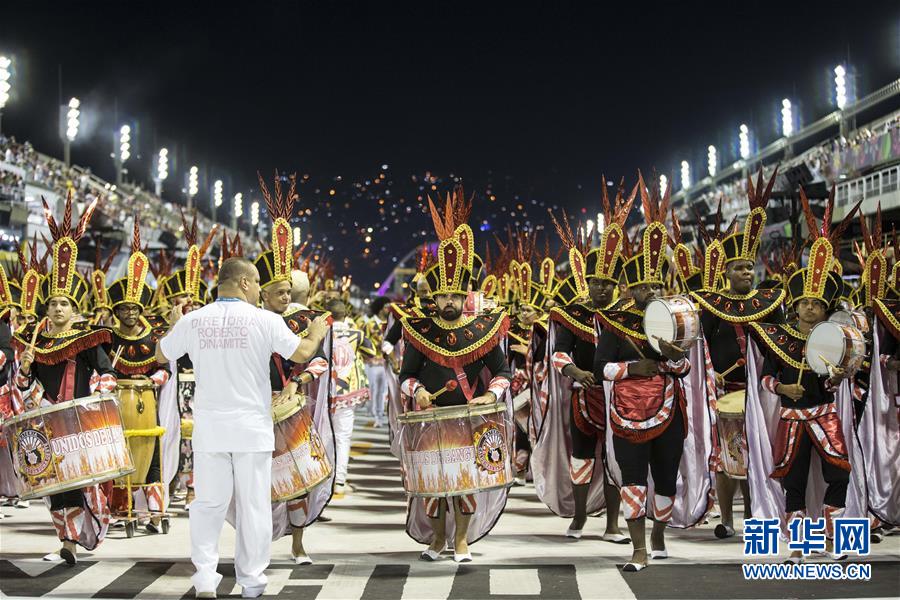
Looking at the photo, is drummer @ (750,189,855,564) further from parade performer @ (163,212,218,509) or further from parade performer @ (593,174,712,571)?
parade performer @ (163,212,218,509)

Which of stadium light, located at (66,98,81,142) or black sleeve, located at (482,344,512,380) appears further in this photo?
stadium light, located at (66,98,81,142)

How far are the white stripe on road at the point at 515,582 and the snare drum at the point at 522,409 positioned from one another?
509 cm

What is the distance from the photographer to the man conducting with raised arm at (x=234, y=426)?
696 centimetres

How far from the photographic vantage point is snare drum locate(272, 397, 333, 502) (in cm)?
781

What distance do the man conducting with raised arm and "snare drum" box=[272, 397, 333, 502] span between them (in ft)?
2.24

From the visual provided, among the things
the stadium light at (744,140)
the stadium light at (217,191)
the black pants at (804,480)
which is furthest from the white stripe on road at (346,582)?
the stadium light at (217,191)

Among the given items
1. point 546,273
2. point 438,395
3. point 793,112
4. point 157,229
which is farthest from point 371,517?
point 793,112

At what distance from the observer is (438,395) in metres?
8.64

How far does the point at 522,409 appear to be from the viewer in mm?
13672

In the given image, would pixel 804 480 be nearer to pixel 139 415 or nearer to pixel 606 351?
pixel 606 351

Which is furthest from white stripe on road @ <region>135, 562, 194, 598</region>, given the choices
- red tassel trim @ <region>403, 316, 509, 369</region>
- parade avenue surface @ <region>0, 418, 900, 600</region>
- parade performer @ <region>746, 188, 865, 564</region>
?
parade performer @ <region>746, 188, 865, 564</region>

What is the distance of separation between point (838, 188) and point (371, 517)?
1068 inches

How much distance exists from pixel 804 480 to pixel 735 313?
176cm

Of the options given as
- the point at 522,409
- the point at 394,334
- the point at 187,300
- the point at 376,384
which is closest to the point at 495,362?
the point at 394,334
